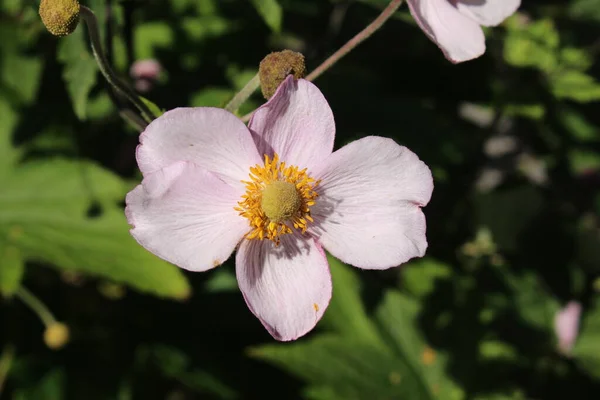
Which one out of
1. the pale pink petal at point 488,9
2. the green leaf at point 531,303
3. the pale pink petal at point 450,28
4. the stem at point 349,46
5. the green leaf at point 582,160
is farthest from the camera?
the green leaf at point 582,160

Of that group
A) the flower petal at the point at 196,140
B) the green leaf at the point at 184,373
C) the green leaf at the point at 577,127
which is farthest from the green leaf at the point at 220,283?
the green leaf at the point at 577,127

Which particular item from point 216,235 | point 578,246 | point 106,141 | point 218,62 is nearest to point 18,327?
point 106,141

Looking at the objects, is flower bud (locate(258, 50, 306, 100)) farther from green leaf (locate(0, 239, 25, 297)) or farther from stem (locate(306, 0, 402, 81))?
green leaf (locate(0, 239, 25, 297))

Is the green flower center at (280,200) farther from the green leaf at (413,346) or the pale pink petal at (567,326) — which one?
the pale pink petal at (567,326)

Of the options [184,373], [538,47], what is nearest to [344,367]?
[184,373]

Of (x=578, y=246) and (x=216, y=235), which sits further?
(x=578, y=246)

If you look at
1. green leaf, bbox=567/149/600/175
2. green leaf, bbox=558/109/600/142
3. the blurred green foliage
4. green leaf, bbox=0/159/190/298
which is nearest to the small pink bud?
the blurred green foliage

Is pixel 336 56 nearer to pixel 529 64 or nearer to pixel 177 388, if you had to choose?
pixel 529 64
